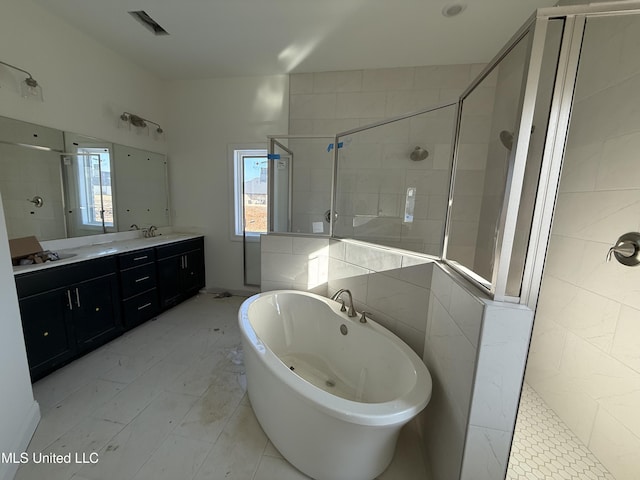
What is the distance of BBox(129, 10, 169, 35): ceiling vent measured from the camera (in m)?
2.06

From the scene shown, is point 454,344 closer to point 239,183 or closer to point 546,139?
point 546,139

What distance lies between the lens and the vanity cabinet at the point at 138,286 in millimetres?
2342

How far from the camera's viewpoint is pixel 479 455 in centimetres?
93

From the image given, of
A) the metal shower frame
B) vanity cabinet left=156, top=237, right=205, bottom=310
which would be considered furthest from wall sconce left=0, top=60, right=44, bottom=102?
A: the metal shower frame

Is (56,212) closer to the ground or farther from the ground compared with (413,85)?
closer to the ground

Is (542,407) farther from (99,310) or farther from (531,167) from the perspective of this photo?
(99,310)

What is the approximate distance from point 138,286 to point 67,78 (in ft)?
6.49

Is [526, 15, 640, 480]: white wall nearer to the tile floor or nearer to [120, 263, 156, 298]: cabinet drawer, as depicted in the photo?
the tile floor

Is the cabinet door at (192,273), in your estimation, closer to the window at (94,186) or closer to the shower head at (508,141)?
the window at (94,186)

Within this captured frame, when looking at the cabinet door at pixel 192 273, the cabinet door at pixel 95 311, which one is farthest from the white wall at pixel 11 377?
the cabinet door at pixel 192 273

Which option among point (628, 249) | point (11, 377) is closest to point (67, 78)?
point (11, 377)

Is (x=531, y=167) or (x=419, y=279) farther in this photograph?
(x=419, y=279)

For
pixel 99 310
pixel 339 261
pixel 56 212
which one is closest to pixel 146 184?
pixel 56 212

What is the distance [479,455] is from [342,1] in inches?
108
